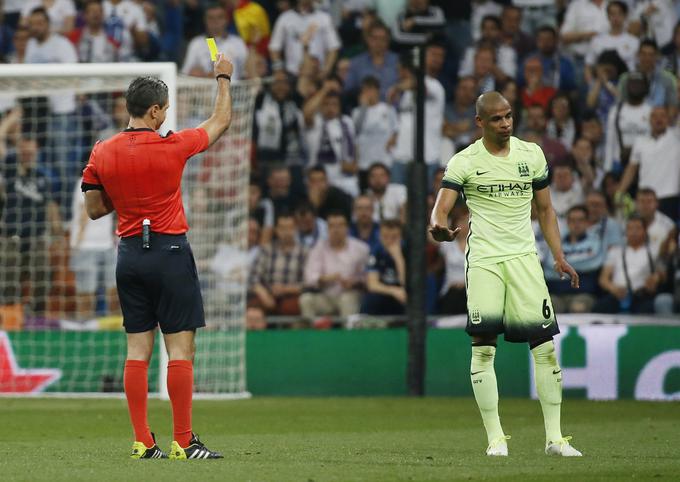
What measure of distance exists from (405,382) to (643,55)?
5317mm

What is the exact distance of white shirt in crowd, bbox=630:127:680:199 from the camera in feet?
54.1

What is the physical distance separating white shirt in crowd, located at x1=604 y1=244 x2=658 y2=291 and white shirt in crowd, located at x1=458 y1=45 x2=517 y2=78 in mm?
3202

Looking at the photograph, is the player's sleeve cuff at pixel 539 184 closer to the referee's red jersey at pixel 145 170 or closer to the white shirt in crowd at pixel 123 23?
the referee's red jersey at pixel 145 170

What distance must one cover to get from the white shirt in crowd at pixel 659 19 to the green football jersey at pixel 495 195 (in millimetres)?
9781

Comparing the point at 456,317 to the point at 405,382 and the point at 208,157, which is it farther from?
the point at 208,157

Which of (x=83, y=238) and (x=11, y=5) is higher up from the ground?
(x=11, y=5)

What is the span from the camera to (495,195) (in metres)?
8.30

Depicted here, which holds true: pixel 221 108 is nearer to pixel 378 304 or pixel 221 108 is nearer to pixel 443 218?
pixel 443 218

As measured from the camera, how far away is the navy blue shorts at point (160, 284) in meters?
7.64

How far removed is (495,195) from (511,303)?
66cm

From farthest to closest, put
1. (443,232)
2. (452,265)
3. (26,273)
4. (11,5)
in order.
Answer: (11,5) < (26,273) < (452,265) < (443,232)

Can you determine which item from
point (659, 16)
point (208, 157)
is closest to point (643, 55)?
point (659, 16)

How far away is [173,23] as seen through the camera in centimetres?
1975

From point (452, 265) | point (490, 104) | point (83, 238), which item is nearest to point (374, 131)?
point (452, 265)
